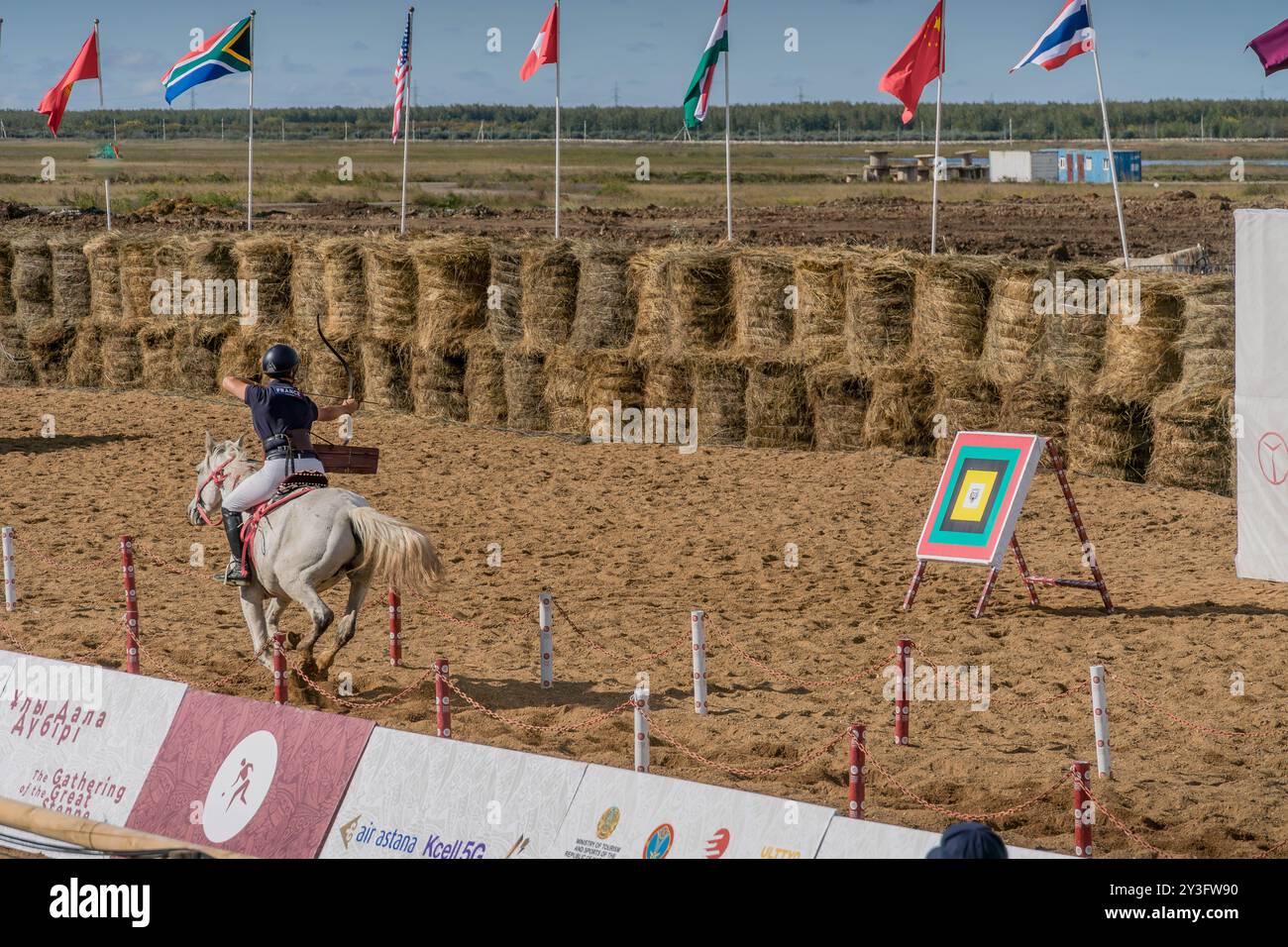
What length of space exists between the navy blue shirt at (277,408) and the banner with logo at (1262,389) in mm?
8874

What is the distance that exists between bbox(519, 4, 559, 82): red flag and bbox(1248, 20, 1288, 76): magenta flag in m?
13.4

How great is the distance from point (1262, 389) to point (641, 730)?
824 centimetres

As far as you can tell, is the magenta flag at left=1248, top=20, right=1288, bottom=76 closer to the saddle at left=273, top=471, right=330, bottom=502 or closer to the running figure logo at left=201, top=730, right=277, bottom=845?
the saddle at left=273, top=471, right=330, bottom=502

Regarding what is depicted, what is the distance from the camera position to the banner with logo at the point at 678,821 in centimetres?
817

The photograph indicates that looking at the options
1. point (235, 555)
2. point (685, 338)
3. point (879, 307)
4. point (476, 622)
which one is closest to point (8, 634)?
point (235, 555)

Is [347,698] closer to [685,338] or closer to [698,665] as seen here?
[698,665]

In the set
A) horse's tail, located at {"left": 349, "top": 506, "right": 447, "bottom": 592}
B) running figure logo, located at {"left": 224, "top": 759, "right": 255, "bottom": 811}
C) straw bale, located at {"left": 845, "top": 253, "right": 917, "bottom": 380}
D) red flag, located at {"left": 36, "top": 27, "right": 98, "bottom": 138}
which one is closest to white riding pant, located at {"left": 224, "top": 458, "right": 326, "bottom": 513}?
horse's tail, located at {"left": 349, "top": 506, "right": 447, "bottom": 592}

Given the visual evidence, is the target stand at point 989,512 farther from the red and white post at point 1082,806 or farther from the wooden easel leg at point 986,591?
the red and white post at point 1082,806

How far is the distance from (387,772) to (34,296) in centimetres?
2248

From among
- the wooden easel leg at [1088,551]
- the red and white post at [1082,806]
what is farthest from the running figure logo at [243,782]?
the wooden easel leg at [1088,551]

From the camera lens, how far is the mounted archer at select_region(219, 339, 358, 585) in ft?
43.0

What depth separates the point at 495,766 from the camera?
30.2 ft
